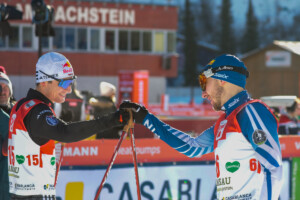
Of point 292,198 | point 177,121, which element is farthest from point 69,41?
point 292,198

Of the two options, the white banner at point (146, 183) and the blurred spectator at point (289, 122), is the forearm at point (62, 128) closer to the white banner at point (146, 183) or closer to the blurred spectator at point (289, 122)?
the white banner at point (146, 183)

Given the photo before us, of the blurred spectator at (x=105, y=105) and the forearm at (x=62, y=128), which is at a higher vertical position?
the forearm at (x=62, y=128)

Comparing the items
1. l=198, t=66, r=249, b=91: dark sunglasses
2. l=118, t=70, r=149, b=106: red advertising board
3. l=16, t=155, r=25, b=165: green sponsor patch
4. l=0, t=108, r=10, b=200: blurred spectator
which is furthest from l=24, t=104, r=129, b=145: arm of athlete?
l=118, t=70, r=149, b=106: red advertising board

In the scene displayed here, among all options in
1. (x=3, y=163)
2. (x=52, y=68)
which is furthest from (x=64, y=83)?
(x=3, y=163)

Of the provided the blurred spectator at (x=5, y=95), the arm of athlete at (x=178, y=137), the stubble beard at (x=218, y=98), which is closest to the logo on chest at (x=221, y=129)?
the stubble beard at (x=218, y=98)

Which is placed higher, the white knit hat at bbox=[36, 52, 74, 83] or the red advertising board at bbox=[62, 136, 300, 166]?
the white knit hat at bbox=[36, 52, 74, 83]

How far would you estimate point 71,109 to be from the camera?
944cm

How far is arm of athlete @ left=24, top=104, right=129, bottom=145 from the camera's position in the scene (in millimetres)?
3711

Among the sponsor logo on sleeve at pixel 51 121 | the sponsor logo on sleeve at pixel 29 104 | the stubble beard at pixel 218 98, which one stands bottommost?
the sponsor logo on sleeve at pixel 51 121

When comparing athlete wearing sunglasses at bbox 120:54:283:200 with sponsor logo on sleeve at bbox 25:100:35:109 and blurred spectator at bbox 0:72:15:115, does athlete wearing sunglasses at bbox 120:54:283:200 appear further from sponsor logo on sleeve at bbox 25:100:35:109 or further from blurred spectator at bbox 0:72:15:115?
blurred spectator at bbox 0:72:15:115

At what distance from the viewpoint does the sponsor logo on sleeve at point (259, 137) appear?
3.29 m

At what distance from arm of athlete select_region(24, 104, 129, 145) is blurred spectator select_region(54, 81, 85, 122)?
17.6ft

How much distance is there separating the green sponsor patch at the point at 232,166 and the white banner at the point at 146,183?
363 centimetres

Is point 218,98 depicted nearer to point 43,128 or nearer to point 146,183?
point 43,128
